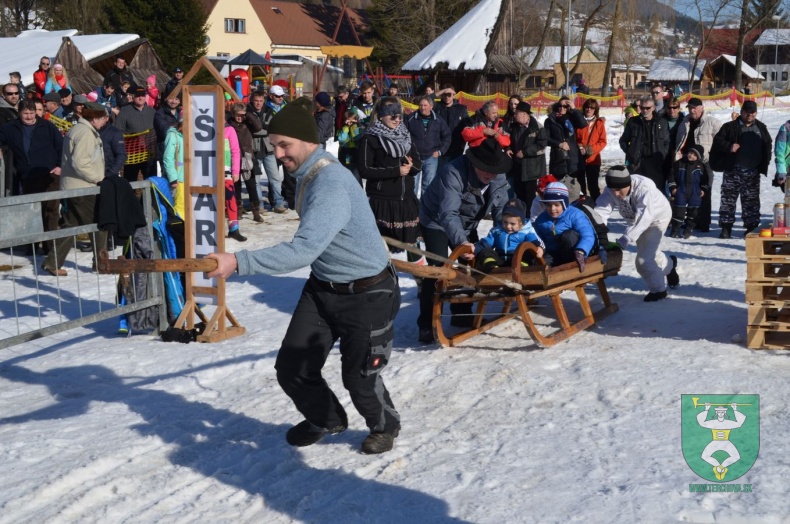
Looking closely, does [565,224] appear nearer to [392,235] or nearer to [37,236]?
[392,235]

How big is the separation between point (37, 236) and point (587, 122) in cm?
864

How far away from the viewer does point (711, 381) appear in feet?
20.8

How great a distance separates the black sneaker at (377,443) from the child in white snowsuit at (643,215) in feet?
12.5

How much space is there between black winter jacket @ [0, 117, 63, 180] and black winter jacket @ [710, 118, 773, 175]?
8516 millimetres

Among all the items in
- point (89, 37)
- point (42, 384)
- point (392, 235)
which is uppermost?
point (89, 37)

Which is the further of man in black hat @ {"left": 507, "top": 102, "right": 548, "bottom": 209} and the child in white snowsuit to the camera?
man in black hat @ {"left": 507, "top": 102, "right": 548, "bottom": 209}

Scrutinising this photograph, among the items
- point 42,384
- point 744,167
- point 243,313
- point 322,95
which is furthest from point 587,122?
point 42,384

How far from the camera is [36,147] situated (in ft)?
38.4

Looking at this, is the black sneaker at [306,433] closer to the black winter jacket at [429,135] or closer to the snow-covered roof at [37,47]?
the black winter jacket at [429,135]

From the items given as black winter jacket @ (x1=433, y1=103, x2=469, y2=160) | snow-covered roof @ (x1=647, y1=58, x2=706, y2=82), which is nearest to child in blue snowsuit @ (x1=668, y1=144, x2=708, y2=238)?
black winter jacket @ (x1=433, y1=103, x2=469, y2=160)

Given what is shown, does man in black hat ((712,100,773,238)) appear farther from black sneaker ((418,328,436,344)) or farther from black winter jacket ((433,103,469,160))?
black sneaker ((418,328,436,344))

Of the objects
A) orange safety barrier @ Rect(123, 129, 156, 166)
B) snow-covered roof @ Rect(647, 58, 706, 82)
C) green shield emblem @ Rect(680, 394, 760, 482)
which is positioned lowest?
green shield emblem @ Rect(680, 394, 760, 482)

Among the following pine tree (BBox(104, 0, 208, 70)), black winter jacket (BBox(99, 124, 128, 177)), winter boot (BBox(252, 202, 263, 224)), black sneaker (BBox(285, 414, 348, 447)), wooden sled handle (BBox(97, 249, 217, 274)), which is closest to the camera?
wooden sled handle (BBox(97, 249, 217, 274))

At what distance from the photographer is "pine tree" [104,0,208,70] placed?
44.4 meters
